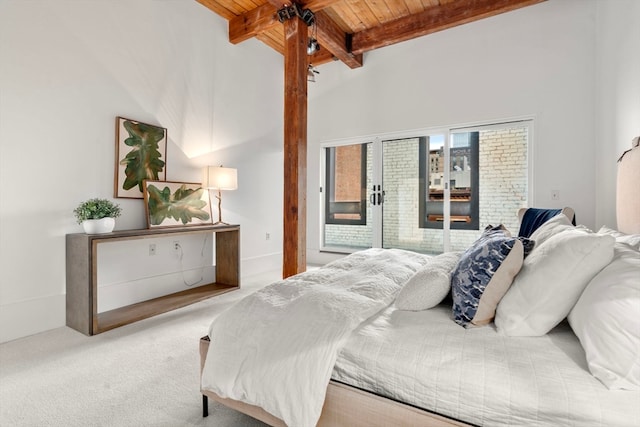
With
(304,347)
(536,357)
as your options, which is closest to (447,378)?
(536,357)

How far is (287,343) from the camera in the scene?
1.15 m

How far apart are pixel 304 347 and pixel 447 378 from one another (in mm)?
484

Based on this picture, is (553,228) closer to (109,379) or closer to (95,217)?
(109,379)

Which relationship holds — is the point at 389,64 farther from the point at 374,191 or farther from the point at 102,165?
the point at 102,165

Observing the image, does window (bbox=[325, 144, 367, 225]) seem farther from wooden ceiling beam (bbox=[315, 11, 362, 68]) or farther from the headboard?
the headboard

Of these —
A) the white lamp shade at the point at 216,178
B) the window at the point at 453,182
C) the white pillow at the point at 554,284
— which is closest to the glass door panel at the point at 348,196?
the window at the point at 453,182

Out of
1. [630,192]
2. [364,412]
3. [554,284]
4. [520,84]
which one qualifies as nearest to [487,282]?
[554,284]

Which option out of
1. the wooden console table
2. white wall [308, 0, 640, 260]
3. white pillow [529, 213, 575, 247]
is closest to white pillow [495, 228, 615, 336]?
white pillow [529, 213, 575, 247]

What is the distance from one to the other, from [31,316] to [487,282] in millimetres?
3212

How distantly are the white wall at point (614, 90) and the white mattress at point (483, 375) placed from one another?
190 centimetres

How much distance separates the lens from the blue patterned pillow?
1178 mm

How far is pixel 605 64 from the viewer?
280 cm

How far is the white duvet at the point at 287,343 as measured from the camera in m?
1.08

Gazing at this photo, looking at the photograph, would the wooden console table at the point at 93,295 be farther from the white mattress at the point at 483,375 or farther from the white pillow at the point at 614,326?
the white pillow at the point at 614,326
